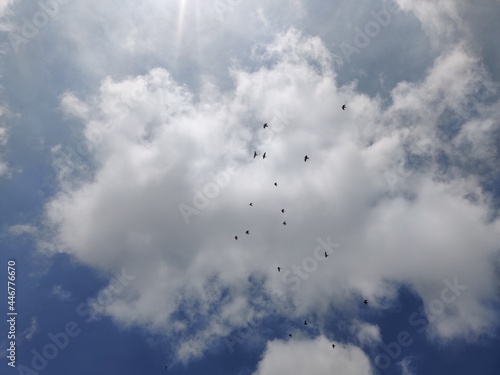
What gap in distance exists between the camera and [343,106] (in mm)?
90062

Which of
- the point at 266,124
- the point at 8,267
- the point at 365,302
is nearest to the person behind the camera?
the point at 8,267

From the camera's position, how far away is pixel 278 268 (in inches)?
4272

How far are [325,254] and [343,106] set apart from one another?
45.9 metres

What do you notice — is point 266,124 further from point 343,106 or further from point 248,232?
point 248,232

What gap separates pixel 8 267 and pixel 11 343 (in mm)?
17690

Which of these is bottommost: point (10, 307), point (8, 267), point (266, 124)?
point (10, 307)

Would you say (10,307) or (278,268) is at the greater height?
(278,268)

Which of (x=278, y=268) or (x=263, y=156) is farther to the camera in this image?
(x=278, y=268)

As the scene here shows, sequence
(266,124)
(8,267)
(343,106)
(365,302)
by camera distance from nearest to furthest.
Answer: (8,267) < (343,106) < (266,124) < (365,302)

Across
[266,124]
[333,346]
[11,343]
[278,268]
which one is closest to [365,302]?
[333,346]

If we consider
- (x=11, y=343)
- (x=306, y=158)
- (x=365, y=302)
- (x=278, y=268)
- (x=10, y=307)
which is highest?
(x=306, y=158)

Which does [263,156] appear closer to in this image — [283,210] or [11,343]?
[283,210]

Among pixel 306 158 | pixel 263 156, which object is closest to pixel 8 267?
pixel 263 156

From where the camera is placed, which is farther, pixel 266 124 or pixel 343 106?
pixel 266 124
